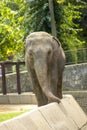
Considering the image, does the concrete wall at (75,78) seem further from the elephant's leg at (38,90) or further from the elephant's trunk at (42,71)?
the elephant's trunk at (42,71)

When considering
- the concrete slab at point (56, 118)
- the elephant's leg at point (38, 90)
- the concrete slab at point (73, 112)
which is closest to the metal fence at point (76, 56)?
the elephant's leg at point (38, 90)

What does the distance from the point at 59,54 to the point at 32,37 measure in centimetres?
71

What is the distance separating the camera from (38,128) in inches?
209

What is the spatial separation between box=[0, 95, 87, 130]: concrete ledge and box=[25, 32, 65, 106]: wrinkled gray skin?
2.16ft

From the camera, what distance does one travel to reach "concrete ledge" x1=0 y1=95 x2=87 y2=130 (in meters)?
4.98

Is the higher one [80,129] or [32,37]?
[32,37]

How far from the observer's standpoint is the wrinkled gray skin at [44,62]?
7969 millimetres

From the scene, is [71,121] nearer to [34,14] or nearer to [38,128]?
[38,128]

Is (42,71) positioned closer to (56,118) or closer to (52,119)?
(56,118)

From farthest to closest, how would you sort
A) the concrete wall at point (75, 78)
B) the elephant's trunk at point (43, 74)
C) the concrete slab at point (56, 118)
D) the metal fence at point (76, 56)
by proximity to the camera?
1. the metal fence at point (76, 56)
2. the concrete wall at point (75, 78)
3. the elephant's trunk at point (43, 74)
4. the concrete slab at point (56, 118)

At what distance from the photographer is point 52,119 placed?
5.91 metres

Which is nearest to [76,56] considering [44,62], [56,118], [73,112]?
[44,62]

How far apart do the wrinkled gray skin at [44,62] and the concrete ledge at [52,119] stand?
0.66 meters

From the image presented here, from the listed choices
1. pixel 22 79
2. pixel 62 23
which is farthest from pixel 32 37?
pixel 62 23
